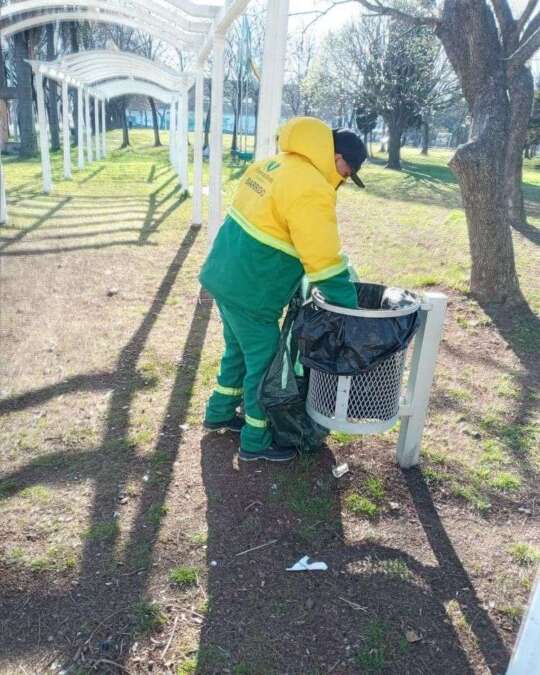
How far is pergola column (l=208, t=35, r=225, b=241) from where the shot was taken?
6.00 meters

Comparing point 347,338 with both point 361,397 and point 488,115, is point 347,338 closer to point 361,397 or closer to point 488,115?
point 361,397

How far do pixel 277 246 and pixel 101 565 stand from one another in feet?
5.44

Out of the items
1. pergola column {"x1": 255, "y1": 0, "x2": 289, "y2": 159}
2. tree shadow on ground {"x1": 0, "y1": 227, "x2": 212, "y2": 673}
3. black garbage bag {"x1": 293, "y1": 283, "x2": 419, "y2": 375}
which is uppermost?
pergola column {"x1": 255, "y1": 0, "x2": 289, "y2": 159}

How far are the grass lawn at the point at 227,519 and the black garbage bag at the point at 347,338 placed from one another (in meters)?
0.79

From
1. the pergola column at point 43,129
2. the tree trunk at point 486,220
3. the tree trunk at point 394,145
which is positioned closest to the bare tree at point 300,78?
the tree trunk at point 394,145

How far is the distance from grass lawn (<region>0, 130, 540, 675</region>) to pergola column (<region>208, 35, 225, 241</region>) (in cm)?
137

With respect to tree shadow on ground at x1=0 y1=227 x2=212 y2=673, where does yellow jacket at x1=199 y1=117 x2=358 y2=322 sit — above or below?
above

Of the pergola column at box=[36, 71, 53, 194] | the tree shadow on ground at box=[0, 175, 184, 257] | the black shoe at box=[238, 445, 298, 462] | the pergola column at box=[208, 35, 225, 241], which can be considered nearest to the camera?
the black shoe at box=[238, 445, 298, 462]

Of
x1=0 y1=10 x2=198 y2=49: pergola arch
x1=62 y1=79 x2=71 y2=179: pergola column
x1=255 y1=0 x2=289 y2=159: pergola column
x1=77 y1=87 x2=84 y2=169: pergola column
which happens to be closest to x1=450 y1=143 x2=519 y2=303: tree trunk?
x1=255 y1=0 x2=289 y2=159: pergola column

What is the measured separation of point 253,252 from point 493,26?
4346 millimetres

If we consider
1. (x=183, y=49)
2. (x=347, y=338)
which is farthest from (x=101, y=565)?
(x=183, y=49)

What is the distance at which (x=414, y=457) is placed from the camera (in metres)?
3.23

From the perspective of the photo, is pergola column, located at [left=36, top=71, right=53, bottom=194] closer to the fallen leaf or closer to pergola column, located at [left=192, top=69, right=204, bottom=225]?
pergola column, located at [left=192, top=69, right=204, bottom=225]

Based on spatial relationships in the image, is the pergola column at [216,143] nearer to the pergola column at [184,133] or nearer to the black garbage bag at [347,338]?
the black garbage bag at [347,338]
